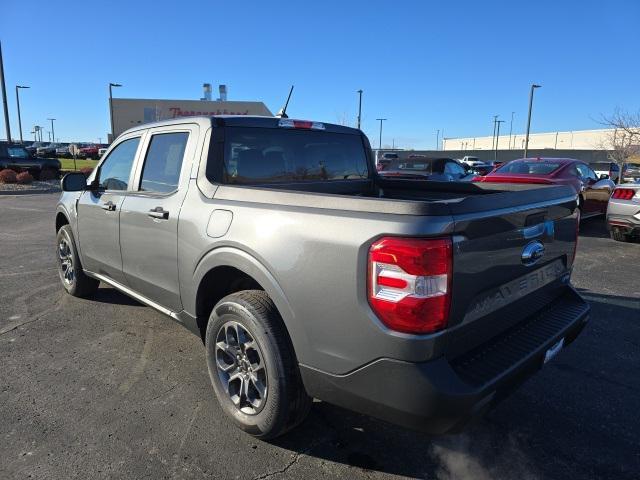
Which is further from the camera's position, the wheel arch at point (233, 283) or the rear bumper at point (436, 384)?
the wheel arch at point (233, 283)

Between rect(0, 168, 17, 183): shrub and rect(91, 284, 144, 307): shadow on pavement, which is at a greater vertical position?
rect(0, 168, 17, 183): shrub

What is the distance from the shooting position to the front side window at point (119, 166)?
3955mm

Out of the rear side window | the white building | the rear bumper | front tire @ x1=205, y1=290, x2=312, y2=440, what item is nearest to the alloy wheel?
front tire @ x1=205, y1=290, x2=312, y2=440

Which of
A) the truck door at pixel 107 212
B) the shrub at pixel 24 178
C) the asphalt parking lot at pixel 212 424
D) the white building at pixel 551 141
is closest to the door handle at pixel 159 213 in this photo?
the truck door at pixel 107 212

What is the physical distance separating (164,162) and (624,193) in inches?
317

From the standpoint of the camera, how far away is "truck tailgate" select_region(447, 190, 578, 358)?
2.05 m

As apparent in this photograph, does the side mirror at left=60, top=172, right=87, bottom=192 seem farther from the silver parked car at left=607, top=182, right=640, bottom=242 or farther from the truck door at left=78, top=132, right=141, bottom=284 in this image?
the silver parked car at left=607, top=182, right=640, bottom=242

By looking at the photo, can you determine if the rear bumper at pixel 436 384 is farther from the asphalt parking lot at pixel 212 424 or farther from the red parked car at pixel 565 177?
the red parked car at pixel 565 177

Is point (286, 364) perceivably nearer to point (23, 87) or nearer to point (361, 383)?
point (361, 383)

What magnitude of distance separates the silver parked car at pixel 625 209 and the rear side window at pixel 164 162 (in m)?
7.96

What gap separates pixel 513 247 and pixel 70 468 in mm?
2584

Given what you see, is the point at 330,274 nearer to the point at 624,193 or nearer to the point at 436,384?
the point at 436,384

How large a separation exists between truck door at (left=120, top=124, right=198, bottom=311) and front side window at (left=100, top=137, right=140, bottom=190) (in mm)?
253

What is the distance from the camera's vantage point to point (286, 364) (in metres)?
2.42
